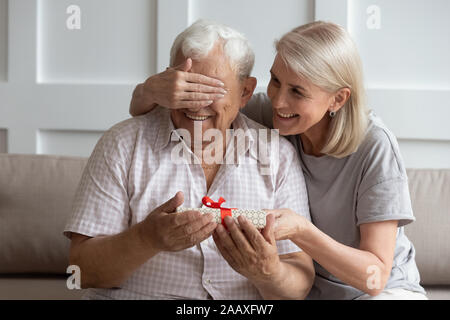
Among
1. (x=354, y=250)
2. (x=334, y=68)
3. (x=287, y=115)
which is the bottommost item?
(x=354, y=250)

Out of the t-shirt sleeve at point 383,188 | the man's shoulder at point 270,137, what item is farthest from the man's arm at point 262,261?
the man's shoulder at point 270,137

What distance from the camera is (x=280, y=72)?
146cm

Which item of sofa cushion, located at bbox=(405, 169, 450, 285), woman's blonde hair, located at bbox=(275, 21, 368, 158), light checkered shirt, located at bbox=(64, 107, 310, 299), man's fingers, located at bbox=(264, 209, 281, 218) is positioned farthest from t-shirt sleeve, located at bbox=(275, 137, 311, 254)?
sofa cushion, located at bbox=(405, 169, 450, 285)

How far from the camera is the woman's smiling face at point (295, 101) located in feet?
4.70

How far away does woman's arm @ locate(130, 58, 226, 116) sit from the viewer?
53.5 inches

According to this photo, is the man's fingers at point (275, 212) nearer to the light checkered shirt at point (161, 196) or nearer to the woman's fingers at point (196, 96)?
the light checkered shirt at point (161, 196)

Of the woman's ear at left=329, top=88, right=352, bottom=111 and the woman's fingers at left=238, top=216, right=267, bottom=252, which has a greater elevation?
the woman's ear at left=329, top=88, right=352, bottom=111

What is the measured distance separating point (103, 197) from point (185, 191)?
227 millimetres

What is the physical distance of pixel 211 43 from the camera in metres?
1.41

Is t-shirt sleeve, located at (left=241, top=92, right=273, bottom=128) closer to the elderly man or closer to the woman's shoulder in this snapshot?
the elderly man

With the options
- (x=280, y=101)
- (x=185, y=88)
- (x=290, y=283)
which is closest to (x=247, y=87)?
(x=280, y=101)

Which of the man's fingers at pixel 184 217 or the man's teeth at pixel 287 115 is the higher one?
the man's teeth at pixel 287 115

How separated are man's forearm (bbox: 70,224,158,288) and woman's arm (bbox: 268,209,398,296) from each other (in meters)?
0.35

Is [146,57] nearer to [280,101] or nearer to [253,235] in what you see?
[280,101]
